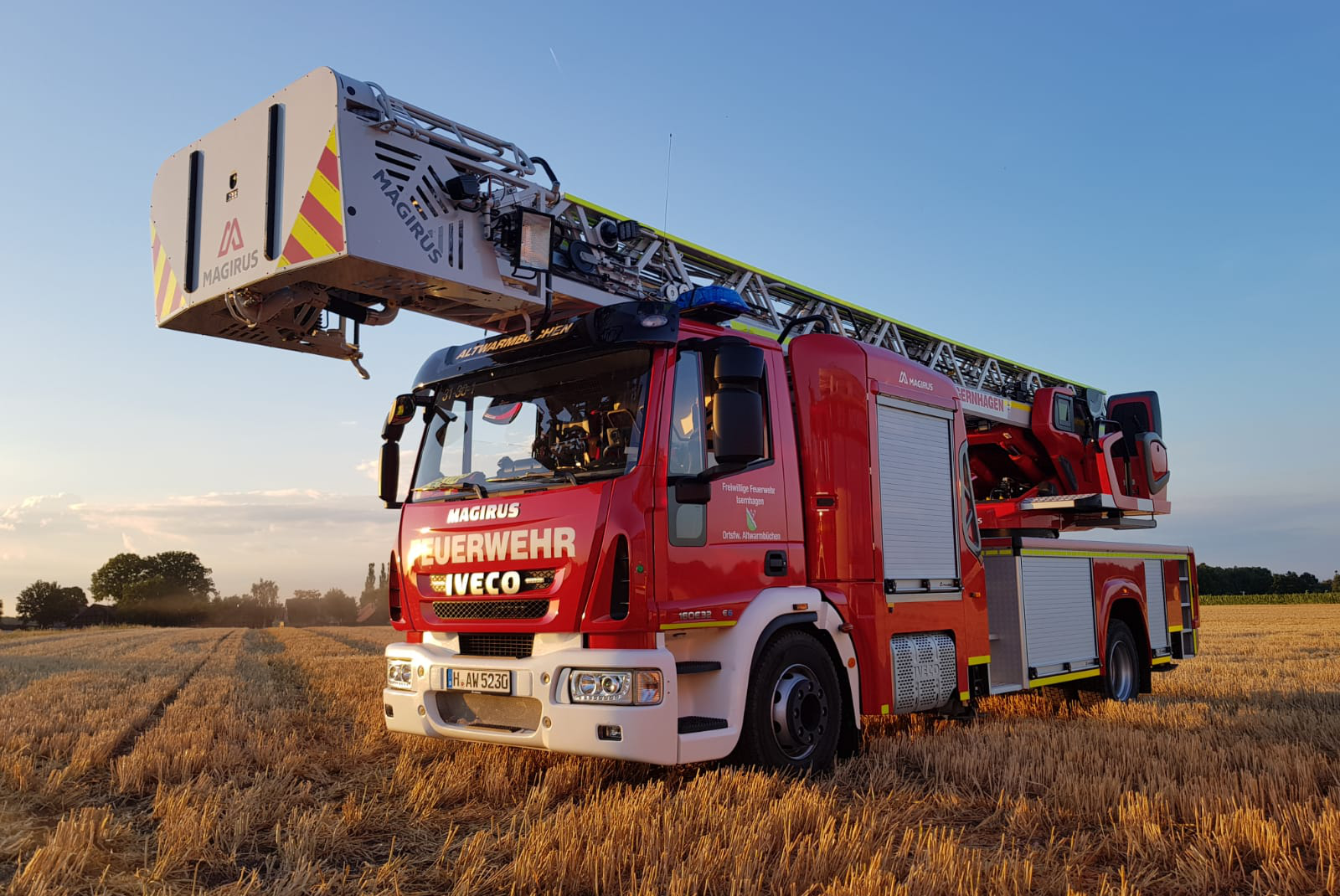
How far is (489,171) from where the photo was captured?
20.0 feet

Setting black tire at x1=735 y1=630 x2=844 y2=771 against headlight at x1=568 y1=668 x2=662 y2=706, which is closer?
headlight at x1=568 y1=668 x2=662 y2=706

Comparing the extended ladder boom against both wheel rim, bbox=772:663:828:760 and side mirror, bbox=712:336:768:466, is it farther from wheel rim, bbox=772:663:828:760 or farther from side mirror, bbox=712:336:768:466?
wheel rim, bbox=772:663:828:760

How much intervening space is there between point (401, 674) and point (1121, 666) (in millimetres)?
7152

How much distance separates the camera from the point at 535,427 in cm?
577

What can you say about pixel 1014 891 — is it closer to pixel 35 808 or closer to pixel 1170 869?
pixel 1170 869

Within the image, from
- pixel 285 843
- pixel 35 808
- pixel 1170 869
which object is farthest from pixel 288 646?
pixel 1170 869

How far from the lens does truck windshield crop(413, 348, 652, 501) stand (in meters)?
5.38

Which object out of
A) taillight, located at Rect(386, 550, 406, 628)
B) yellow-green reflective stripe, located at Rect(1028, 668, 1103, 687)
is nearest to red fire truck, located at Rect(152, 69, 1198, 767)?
taillight, located at Rect(386, 550, 406, 628)

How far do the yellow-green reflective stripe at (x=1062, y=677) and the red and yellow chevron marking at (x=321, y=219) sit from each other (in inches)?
242

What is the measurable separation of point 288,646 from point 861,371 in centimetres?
1827

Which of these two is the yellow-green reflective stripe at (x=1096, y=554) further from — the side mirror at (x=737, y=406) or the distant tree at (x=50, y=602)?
the distant tree at (x=50, y=602)

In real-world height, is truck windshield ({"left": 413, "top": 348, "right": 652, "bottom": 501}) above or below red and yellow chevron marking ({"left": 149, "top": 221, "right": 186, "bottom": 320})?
below

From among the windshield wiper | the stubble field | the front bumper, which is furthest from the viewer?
the windshield wiper

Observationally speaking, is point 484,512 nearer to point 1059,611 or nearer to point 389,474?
point 389,474
